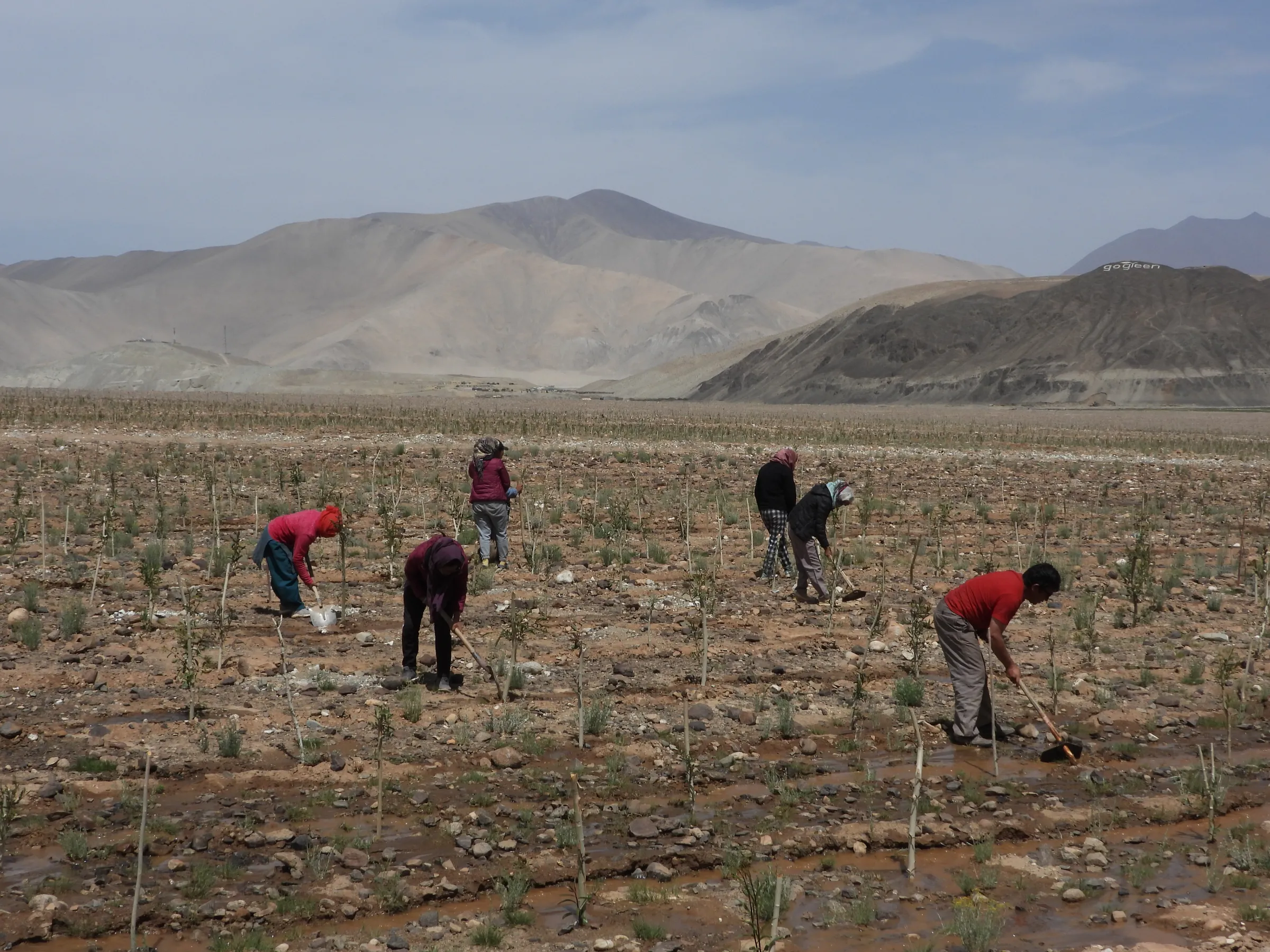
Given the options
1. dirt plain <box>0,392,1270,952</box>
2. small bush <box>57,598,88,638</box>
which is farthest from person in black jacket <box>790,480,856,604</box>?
small bush <box>57,598,88,638</box>

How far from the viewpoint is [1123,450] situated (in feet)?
121

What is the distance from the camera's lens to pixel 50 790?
22.9ft

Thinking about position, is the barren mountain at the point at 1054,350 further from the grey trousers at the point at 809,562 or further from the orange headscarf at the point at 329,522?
the orange headscarf at the point at 329,522

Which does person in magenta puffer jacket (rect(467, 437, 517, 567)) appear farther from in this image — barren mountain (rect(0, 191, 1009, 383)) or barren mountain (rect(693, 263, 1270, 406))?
barren mountain (rect(0, 191, 1009, 383))

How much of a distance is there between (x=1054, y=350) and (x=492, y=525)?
83190 millimetres

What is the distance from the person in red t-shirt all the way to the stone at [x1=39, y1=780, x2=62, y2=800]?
5279 mm

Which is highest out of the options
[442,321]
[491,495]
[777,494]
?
[442,321]

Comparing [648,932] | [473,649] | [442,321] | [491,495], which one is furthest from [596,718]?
[442,321]

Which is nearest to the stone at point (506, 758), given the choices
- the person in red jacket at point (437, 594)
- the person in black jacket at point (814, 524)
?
the person in red jacket at point (437, 594)

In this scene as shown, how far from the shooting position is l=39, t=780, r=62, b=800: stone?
22.7 feet

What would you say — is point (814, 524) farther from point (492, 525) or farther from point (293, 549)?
point (293, 549)

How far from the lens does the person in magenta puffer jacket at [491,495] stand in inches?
517

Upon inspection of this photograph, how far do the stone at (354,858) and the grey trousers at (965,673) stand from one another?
3.92 meters

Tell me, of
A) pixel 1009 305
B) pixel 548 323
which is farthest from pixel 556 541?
pixel 548 323
